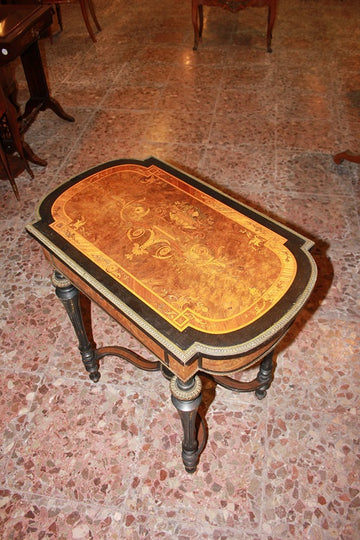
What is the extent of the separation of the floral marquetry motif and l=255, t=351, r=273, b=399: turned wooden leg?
518 mm

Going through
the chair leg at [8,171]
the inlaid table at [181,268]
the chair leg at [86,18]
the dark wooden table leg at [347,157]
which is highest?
the inlaid table at [181,268]

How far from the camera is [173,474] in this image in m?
1.74

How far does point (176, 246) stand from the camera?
4.98ft

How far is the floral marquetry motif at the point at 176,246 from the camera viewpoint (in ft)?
4.38

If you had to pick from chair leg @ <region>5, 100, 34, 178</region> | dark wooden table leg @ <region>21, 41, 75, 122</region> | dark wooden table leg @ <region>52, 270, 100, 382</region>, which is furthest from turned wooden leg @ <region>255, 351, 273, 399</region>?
dark wooden table leg @ <region>21, 41, 75, 122</region>

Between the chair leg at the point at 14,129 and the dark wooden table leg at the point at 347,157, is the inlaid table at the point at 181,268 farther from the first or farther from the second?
the dark wooden table leg at the point at 347,157

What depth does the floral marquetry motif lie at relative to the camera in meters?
1.34

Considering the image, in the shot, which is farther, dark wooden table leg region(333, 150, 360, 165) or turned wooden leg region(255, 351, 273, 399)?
dark wooden table leg region(333, 150, 360, 165)

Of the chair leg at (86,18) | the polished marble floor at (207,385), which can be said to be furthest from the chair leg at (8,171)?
the chair leg at (86,18)

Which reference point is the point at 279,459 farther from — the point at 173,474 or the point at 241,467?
the point at 173,474

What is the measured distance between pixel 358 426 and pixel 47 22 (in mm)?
3248

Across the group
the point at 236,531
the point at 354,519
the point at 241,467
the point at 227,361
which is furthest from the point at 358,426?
the point at 227,361

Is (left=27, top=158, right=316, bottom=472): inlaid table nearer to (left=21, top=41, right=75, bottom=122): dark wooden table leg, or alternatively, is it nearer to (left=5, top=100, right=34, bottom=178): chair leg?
(left=5, top=100, right=34, bottom=178): chair leg

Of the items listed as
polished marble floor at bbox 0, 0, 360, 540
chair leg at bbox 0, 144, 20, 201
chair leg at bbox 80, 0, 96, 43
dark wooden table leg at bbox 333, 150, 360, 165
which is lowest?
polished marble floor at bbox 0, 0, 360, 540
